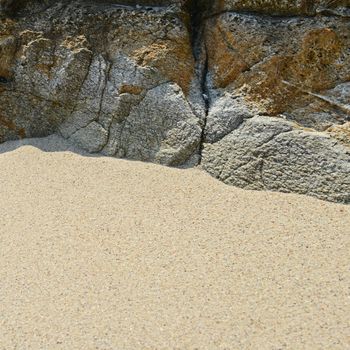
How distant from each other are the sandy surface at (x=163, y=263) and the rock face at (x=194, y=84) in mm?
219

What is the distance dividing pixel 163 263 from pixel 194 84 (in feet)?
4.82

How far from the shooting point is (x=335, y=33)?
2.91 metres

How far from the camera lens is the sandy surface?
188cm

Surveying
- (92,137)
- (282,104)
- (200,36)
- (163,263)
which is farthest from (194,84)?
(163,263)

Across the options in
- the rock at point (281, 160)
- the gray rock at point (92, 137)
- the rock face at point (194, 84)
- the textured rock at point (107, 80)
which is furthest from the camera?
the gray rock at point (92, 137)

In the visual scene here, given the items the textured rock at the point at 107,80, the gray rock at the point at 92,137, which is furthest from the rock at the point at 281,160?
the gray rock at the point at 92,137

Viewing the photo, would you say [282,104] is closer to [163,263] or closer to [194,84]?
[194,84]

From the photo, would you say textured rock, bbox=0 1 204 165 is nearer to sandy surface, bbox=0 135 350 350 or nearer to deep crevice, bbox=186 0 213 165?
deep crevice, bbox=186 0 213 165

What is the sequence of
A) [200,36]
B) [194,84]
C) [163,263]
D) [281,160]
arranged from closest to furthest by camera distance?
[163,263]
[281,160]
[194,84]
[200,36]

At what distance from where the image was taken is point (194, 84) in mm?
3262

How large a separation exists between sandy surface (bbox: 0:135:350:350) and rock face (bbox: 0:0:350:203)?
22 centimetres

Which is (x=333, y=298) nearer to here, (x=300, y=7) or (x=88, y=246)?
(x=88, y=246)

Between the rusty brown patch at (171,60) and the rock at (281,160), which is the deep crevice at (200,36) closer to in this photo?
the rusty brown patch at (171,60)

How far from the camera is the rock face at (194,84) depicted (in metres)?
2.89
